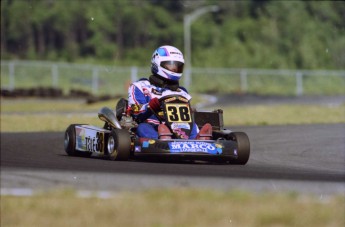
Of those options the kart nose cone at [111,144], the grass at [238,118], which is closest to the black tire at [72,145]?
the kart nose cone at [111,144]

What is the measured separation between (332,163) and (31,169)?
11.7 ft

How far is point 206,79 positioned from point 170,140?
133 feet

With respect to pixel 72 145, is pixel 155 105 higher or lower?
higher

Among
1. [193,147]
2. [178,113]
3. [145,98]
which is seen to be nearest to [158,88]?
[145,98]

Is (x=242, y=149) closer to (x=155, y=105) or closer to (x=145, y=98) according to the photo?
(x=155, y=105)

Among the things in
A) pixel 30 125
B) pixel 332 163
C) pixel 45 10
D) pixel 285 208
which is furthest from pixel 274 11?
pixel 285 208

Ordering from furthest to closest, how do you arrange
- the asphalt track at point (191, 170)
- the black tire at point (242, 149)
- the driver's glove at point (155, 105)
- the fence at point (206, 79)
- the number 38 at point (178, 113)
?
1. the fence at point (206, 79)
2. the driver's glove at point (155, 105)
3. the number 38 at point (178, 113)
4. the black tire at point (242, 149)
5. the asphalt track at point (191, 170)

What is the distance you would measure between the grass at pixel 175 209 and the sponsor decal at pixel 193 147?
9.87 feet

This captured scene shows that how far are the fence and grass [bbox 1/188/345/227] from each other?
36.5 m

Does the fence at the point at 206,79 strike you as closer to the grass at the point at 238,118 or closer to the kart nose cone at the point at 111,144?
the grass at the point at 238,118

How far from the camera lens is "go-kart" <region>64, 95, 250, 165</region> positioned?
1009 cm

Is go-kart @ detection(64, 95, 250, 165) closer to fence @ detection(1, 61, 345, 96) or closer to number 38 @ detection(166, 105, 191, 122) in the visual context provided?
number 38 @ detection(166, 105, 191, 122)

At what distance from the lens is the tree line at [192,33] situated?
46.2 meters

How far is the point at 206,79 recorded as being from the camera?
5053cm
